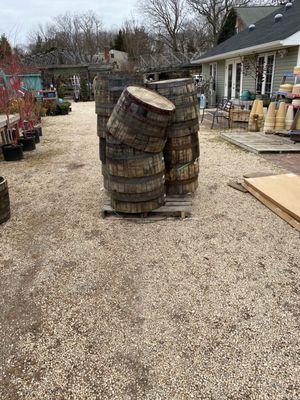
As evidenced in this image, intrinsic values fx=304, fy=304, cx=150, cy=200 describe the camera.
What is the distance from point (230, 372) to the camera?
68.8 inches

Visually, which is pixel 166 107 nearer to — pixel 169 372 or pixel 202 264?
pixel 202 264

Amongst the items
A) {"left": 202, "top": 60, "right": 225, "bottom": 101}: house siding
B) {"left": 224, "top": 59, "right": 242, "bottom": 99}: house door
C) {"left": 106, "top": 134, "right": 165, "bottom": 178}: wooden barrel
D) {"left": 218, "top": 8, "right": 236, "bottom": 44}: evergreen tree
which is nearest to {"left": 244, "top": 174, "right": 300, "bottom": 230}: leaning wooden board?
{"left": 106, "top": 134, "right": 165, "bottom": 178}: wooden barrel

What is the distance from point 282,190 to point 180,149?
1.46 m

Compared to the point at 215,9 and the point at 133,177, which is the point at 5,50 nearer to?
the point at 133,177

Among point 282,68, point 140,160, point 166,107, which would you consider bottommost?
point 140,160

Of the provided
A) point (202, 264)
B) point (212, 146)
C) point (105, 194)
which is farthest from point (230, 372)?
point (212, 146)

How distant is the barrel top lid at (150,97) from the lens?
3.05 meters

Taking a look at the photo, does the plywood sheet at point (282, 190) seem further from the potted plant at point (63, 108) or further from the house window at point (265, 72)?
the potted plant at point (63, 108)

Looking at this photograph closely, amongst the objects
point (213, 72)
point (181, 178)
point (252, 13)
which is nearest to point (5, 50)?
point (181, 178)

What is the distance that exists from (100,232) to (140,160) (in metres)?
0.92

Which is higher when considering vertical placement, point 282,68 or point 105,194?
point 282,68

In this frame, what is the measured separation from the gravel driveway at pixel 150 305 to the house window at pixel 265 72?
8703 millimetres

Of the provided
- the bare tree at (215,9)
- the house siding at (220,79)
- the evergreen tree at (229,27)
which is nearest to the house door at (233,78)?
the house siding at (220,79)

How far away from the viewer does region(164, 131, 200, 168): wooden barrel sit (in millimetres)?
3797
